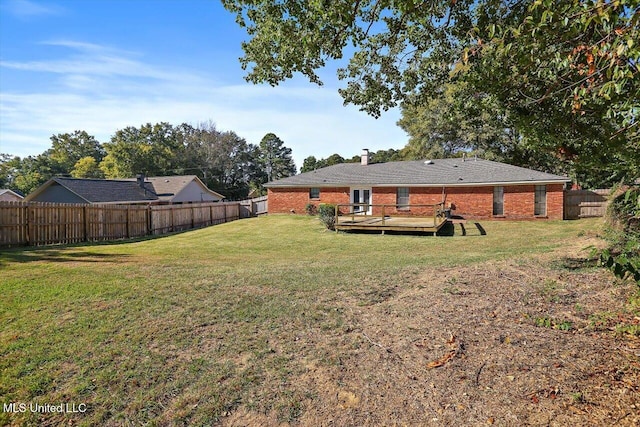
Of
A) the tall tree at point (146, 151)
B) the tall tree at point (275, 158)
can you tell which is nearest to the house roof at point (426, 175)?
the tall tree at point (146, 151)

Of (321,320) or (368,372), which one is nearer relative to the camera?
(368,372)

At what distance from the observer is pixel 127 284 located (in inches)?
268

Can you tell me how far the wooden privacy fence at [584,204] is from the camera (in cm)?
2125

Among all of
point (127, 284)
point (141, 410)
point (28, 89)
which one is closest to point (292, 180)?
point (28, 89)

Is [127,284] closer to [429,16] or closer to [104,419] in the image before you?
[104,419]

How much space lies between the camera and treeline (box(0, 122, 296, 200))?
53000 mm

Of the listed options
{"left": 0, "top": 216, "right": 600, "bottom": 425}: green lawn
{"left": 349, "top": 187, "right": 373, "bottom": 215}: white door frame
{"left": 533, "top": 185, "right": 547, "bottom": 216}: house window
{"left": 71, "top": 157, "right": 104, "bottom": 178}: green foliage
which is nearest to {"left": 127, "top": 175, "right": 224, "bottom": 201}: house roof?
{"left": 349, "top": 187, "right": 373, "bottom": 215}: white door frame

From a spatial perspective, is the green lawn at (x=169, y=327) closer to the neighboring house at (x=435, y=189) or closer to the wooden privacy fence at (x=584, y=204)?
the neighboring house at (x=435, y=189)

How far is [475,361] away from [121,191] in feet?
107

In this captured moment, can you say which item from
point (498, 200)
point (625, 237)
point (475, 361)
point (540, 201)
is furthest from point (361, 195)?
point (475, 361)

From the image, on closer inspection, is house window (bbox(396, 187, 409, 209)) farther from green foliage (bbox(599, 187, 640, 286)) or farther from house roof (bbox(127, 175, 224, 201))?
house roof (bbox(127, 175, 224, 201))

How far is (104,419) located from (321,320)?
2717 mm

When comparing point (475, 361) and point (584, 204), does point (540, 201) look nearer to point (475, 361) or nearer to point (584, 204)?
point (584, 204)

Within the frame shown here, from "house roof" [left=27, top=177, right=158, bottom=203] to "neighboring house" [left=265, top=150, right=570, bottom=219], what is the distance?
12630 mm
